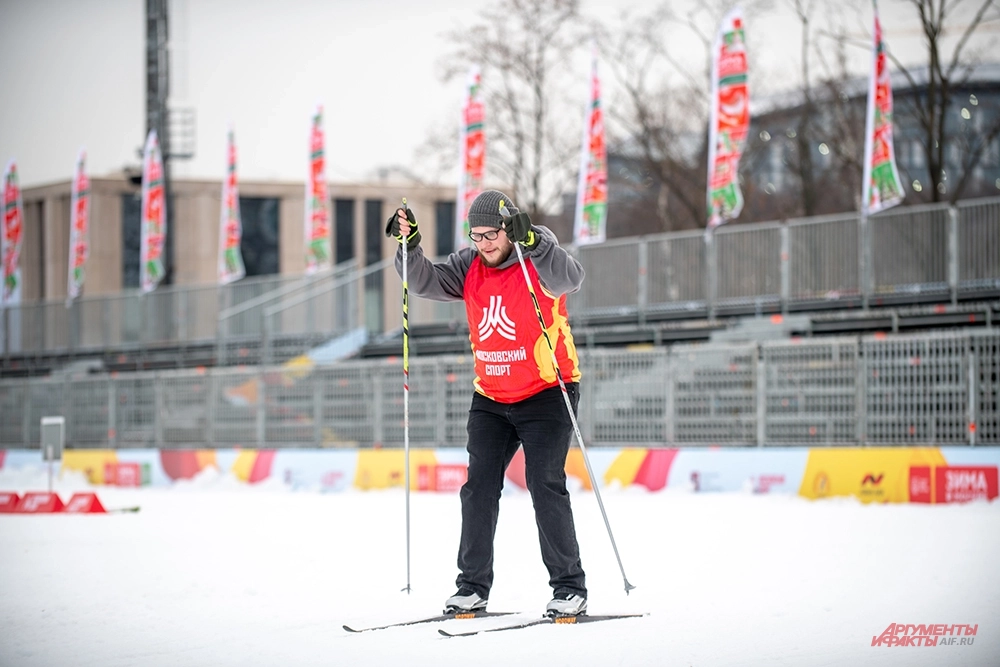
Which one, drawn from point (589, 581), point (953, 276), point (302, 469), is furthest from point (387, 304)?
point (589, 581)

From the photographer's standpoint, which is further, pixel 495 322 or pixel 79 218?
pixel 79 218

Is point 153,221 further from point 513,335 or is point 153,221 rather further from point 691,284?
point 513,335

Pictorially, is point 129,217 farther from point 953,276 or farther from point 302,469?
point 953,276

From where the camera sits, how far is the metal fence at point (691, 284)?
54.7 feet

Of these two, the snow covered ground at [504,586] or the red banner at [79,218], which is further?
the red banner at [79,218]

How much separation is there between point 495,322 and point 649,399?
8512 mm

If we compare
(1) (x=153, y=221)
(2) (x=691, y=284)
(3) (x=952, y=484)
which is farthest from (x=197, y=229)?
(3) (x=952, y=484)

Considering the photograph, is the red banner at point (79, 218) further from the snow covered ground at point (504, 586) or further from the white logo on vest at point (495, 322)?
the white logo on vest at point (495, 322)

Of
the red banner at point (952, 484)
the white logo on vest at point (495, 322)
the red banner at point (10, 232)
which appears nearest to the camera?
the white logo on vest at point (495, 322)

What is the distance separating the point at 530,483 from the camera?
5633mm

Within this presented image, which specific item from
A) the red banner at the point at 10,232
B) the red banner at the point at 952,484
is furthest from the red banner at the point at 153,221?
the red banner at the point at 952,484

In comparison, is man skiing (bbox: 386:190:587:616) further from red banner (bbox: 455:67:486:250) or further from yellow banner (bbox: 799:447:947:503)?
red banner (bbox: 455:67:486:250)

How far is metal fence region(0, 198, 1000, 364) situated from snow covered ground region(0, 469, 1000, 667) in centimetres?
630

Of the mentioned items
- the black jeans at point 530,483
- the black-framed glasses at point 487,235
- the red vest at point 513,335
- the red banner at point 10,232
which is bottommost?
the black jeans at point 530,483
